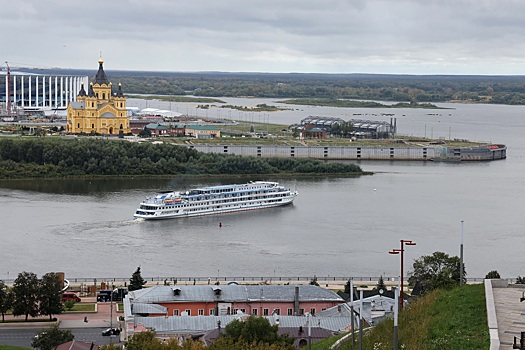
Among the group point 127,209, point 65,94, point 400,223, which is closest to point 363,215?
point 400,223

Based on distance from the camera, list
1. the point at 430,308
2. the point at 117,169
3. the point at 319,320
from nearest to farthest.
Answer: the point at 430,308, the point at 319,320, the point at 117,169

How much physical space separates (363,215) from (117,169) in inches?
284

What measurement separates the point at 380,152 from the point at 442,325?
2217 centimetres

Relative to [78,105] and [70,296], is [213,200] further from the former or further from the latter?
[78,105]

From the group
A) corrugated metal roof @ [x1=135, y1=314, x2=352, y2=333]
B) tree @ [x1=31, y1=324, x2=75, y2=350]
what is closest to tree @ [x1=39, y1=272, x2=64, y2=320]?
corrugated metal roof @ [x1=135, y1=314, x2=352, y2=333]

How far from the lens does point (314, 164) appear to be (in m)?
22.2

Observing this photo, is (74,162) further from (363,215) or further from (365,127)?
(365,127)

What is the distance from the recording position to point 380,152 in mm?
26578

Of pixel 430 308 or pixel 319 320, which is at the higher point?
pixel 430 308

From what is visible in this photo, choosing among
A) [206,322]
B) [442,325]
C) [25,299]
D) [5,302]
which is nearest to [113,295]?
[25,299]

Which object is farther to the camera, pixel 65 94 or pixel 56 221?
pixel 65 94

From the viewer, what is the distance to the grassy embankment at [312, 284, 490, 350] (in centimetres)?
423

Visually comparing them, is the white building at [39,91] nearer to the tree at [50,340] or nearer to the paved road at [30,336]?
the paved road at [30,336]

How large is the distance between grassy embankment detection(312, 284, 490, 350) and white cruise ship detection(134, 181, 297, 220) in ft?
33.3
